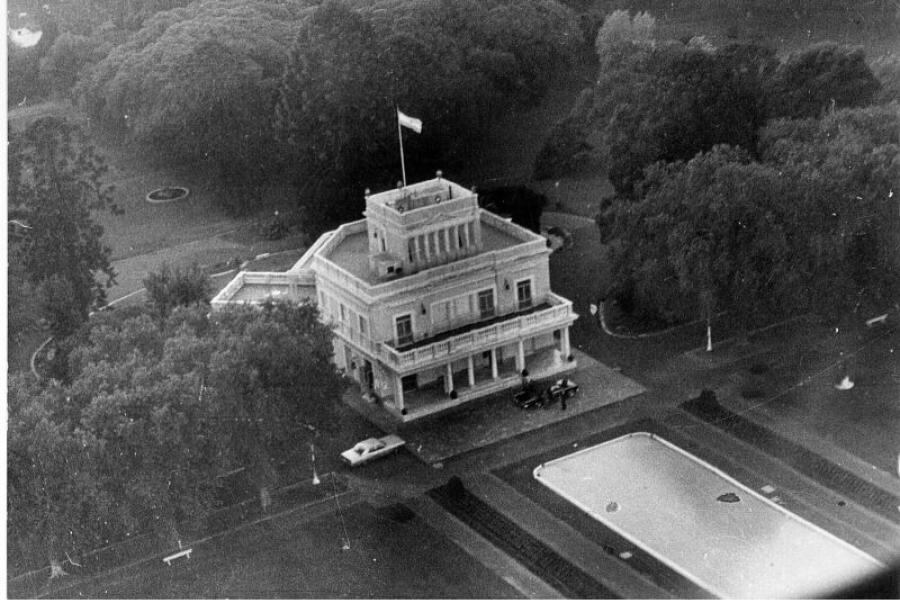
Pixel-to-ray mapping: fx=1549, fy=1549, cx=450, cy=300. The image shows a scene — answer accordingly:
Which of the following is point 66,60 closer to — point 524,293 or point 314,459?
point 314,459

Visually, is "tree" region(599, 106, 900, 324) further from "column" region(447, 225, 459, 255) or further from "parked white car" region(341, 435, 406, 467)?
"parked white car" region(341, 435, 406, 467)

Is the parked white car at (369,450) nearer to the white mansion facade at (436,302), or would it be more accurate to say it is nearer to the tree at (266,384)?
the white mansion facade at (436,302)

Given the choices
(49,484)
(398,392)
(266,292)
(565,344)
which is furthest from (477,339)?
(49,484)

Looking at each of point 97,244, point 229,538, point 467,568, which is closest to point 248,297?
point 97,244

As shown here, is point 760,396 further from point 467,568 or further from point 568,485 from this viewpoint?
point 467,568

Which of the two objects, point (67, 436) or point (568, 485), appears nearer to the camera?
point (67, 436)

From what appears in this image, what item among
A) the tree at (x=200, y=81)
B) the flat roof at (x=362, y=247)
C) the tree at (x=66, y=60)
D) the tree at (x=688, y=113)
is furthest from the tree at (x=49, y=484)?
the tree at (x=688, y=113)

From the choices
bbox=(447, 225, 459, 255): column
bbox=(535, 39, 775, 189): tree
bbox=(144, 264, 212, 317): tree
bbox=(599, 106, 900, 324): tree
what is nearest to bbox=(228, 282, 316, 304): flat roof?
bbox=(144, 264, 212, 317): tree
